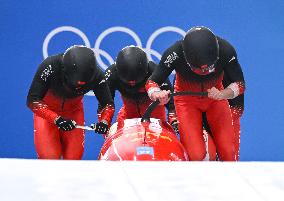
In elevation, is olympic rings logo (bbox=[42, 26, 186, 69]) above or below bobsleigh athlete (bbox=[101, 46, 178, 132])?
above

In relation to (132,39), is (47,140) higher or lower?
lower

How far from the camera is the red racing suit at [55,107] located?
145 inches

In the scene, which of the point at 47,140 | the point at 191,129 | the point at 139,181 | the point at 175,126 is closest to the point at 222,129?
the point at 191,129

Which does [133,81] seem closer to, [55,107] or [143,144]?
[55,107]

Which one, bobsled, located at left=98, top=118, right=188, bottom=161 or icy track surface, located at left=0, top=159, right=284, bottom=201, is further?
bobsled, located at left=98, top=118, right=188, bottom=161

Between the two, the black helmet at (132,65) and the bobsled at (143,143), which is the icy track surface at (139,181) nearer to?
the bobsled at (143,143)

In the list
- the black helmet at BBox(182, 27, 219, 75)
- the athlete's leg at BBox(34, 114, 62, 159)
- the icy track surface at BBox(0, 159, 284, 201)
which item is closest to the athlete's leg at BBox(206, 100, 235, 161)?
the black helmet at BBox(182, 27, 219, 75)

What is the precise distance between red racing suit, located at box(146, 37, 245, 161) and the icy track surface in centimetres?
213

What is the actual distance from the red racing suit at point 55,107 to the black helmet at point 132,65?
0.14m

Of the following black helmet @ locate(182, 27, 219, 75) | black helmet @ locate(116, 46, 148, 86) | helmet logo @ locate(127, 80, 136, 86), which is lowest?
helmet logo @ locate(127, 80, 136, 86)

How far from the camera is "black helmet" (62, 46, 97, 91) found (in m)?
3.44

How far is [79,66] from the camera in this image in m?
3.43

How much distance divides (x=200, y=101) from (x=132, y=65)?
491 mm

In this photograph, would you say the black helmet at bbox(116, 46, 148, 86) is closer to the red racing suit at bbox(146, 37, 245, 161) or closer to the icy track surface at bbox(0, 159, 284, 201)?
the red racing suit at bbox(146, 37, 245, 161)
